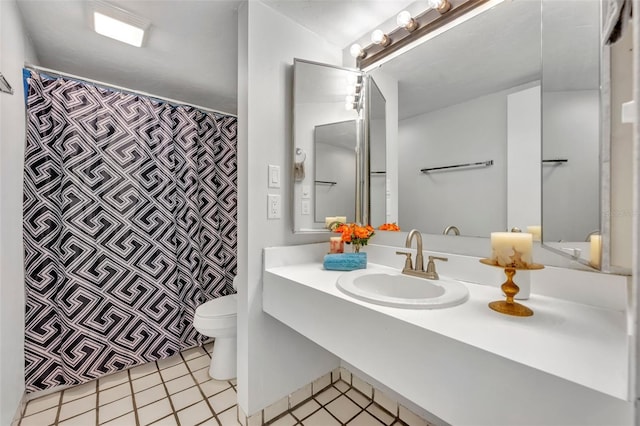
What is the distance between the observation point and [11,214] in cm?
128

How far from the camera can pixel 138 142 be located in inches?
72.7

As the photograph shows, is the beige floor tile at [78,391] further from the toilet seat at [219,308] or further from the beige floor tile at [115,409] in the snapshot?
the toilet seat at [219,308]

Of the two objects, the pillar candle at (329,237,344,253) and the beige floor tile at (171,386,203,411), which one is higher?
the pillar candle at (329,237,344,253)

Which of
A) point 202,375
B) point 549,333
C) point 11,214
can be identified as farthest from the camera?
point 202,375

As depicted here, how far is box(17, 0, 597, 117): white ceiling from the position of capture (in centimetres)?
103

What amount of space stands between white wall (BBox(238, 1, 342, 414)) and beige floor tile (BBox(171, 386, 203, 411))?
370 mm

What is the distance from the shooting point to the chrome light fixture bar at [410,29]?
118cm

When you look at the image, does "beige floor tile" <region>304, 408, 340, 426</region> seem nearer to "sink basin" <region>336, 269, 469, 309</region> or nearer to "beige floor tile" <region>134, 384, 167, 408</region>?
"sink basin" <region>336, 269, 469, 309</region>

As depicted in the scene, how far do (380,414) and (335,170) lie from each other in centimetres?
141

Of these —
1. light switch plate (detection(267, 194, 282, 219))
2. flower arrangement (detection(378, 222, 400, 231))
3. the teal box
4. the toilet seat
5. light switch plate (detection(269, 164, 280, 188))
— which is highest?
light switch plate (detection(269, 164, 280, 188))

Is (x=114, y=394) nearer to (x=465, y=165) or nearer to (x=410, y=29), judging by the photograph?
(x=465, y=165)

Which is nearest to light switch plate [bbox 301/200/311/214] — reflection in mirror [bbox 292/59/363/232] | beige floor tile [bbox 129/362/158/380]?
reflection in mirror [bbox 292/59/363/232]

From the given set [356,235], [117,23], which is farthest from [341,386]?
[117,23]

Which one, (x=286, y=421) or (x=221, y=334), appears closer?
(x=286, y=421)
